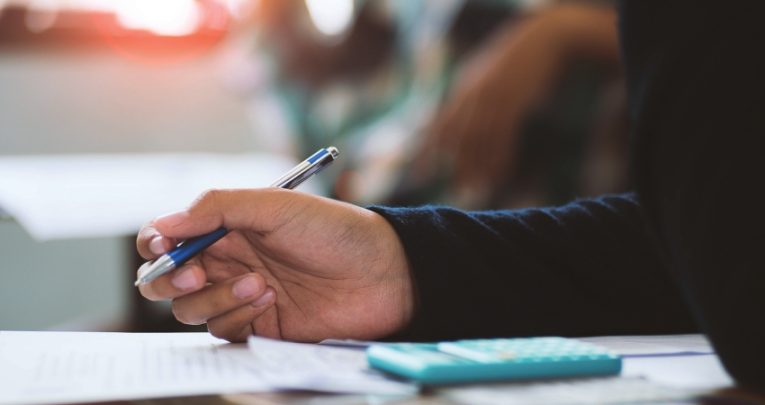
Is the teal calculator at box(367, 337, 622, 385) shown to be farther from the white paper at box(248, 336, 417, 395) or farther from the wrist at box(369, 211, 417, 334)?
the wrist at box(369, 211, 417, 334)

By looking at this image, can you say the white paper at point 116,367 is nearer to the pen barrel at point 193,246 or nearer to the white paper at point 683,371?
the pen barrel at point 193,246

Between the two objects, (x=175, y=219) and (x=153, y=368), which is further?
(x=175, y=219)

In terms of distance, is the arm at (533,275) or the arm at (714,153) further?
the arm at (533,275)

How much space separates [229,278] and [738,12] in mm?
383

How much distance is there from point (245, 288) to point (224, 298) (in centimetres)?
2

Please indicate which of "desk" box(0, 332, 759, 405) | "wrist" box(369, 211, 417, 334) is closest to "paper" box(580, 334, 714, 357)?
"desk" box(0, 332, 759, 405)

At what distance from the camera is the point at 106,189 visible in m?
A: 1.55

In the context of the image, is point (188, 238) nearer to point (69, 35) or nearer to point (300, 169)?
point (300, 169)

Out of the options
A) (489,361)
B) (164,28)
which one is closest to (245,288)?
(489,361)

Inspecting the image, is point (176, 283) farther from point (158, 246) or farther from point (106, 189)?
point (106, 189)

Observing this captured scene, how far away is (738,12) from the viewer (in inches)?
19.3

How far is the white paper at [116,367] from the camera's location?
1.54 feet

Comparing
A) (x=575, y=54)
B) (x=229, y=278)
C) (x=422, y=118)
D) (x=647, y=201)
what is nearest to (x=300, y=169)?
(x=229, y=278)

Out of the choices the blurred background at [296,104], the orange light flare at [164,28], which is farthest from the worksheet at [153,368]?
the orange light flare at [164,28]
